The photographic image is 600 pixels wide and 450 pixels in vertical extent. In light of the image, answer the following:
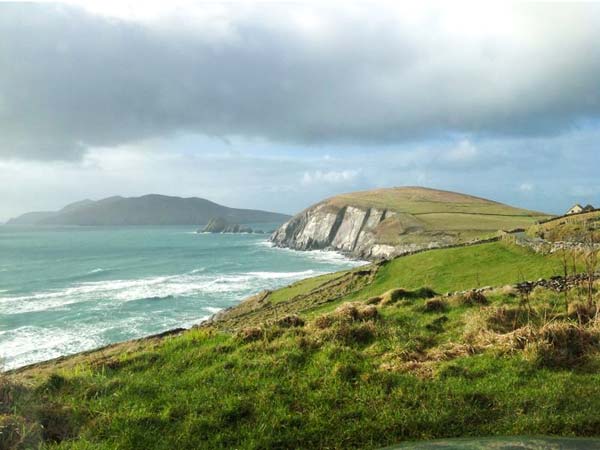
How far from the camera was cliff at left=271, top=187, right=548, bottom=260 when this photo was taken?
97875mm

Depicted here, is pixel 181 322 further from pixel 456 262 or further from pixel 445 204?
pixel 445 204

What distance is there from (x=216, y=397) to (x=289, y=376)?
1.81 m

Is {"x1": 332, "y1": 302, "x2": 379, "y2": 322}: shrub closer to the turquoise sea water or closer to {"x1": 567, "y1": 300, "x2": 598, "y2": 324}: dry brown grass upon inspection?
{"x1": 567, "y1": 300, "x2": 598, "y2": 324}: dry brown grass

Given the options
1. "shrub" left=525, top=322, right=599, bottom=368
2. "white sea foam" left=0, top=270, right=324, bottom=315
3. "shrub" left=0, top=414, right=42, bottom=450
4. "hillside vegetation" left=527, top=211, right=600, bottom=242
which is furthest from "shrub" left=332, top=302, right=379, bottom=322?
"white sea foam" left=0, top=270, right=324, bottom=315

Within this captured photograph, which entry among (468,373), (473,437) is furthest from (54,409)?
(468,373)

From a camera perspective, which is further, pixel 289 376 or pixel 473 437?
pixel 289 376

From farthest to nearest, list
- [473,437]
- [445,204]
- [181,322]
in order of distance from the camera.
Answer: [445,204] → [181,322] → [473,437]

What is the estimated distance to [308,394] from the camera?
913cm

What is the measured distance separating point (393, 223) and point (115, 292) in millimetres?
73895

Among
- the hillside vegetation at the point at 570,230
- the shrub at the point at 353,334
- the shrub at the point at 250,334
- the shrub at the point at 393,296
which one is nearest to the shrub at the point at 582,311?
the shrub at the point at 353,334

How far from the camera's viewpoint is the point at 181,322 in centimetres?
4641

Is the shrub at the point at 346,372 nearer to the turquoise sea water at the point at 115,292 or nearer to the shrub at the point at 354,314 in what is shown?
the shrub at the point at 354,314

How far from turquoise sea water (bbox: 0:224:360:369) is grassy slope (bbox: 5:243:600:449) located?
10.3 meters

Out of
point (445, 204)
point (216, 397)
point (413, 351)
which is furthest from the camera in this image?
point (445, 204)
